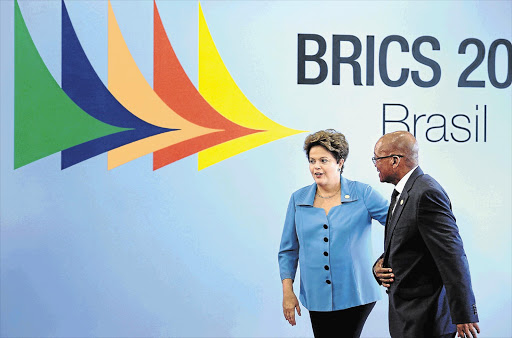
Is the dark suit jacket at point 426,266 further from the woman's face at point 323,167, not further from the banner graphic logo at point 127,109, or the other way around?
the banner graphic logo at point 127,109

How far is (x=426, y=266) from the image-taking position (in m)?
2.51

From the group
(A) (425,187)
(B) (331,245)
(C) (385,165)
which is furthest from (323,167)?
(A) (425,187)

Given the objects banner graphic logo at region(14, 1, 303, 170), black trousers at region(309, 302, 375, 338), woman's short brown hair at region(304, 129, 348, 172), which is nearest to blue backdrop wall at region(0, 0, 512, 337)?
banner graphic logo at region(14, 1, 303, 170)

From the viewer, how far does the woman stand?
3086 mm

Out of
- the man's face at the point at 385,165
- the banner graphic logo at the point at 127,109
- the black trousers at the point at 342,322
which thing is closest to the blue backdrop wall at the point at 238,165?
the banner graphic logo at the point at 127,109

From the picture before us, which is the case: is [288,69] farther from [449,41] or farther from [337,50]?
[449,41]

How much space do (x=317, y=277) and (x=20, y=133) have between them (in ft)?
6.62

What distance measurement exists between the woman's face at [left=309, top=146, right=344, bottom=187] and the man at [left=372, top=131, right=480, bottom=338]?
59cm

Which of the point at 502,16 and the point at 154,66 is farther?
the point at 502,16

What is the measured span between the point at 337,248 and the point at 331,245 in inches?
1.3

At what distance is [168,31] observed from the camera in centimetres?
392

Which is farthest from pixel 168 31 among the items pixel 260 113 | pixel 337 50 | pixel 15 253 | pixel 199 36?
pixel 15 253

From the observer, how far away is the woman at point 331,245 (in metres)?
3.09

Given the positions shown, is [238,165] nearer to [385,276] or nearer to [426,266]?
[385,276]
